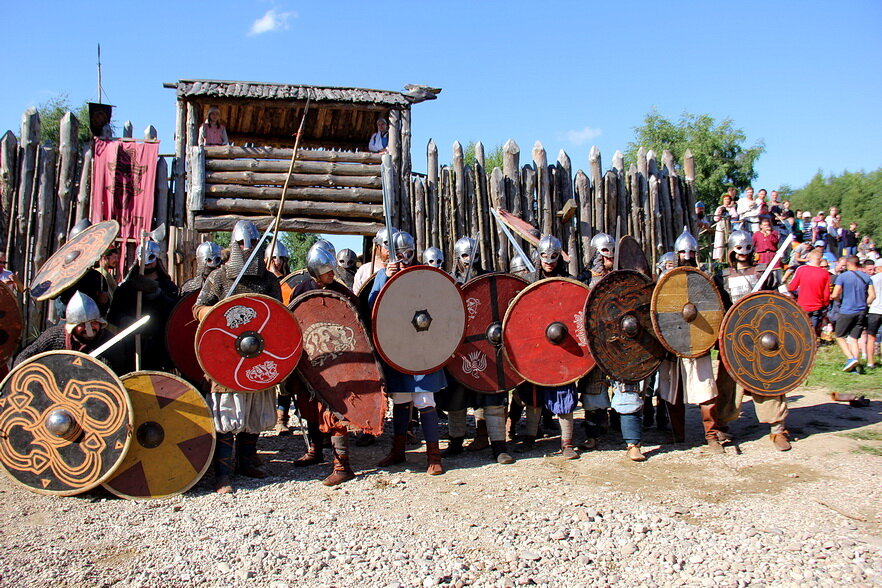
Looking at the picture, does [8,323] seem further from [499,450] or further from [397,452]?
[499,450]

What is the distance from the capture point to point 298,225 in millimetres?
9047

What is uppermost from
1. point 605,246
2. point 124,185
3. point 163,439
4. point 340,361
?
point 124,185

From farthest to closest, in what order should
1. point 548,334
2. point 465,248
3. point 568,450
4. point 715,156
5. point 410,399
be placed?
point 715,156
point 465,248
point 568,450
point 548,334
point 410,399

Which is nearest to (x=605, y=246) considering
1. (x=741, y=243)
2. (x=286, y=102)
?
(x=741, y=243)

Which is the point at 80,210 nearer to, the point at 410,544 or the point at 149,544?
the point at 149,544

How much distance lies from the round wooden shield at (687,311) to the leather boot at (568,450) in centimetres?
95

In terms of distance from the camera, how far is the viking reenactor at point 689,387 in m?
4.75

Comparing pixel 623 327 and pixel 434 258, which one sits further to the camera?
pixel 434 258

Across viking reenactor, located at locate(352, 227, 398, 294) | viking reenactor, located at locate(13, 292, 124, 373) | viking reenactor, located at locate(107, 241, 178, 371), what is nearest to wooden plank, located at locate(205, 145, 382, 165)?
viking reenactor, located at locate(352, 227, 398, 294)

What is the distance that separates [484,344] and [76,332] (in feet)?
8.42

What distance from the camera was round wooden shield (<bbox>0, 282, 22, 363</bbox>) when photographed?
4.57 metres

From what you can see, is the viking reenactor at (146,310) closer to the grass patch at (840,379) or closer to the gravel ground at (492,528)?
the gravel ground at (492,528)

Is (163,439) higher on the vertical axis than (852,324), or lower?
lower

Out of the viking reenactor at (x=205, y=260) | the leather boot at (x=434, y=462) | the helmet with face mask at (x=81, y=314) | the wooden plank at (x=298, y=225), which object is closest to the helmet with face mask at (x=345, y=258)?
the viking reenactor at (x=205, y=260)
